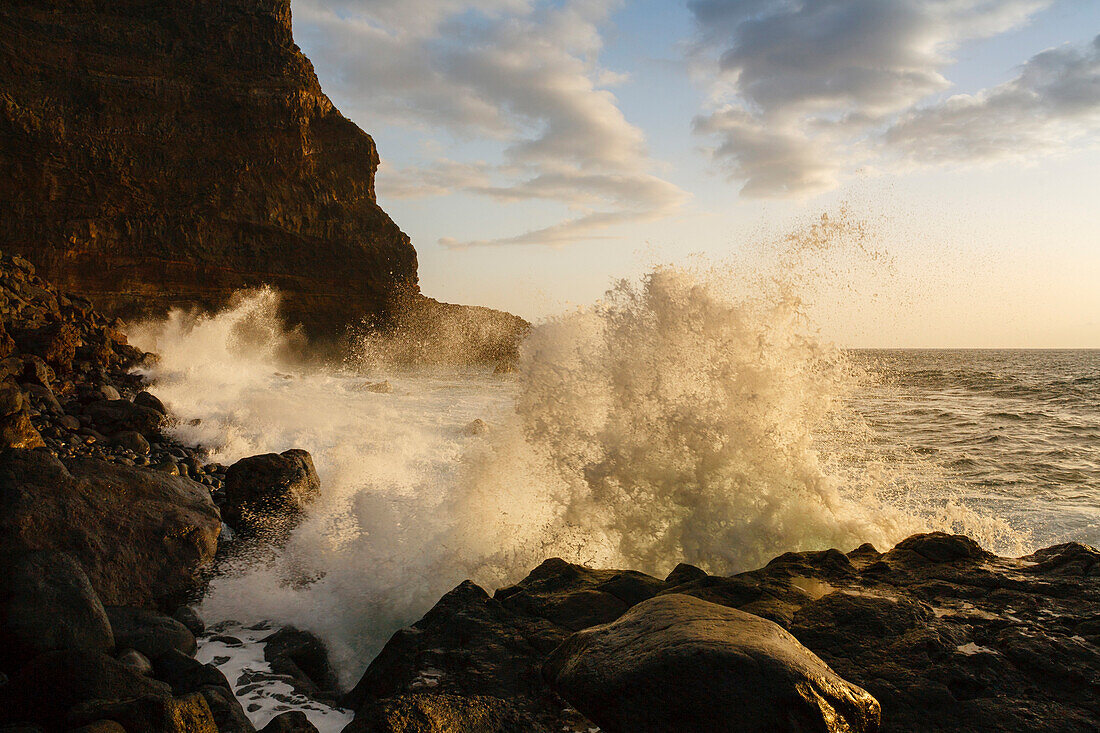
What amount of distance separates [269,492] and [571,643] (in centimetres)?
484

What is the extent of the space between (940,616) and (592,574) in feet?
6.84

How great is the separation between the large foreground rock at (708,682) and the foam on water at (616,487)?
2.02 metres

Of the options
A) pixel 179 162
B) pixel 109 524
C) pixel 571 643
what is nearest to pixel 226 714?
pixel 571 643

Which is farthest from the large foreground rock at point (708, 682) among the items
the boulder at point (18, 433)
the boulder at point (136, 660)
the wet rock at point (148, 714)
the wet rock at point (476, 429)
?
the wet rock at point (476, 429)

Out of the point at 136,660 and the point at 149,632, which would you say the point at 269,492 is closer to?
the point at 149,632

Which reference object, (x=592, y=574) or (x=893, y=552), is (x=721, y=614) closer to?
(x=592, y=574)

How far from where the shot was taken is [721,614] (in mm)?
2895

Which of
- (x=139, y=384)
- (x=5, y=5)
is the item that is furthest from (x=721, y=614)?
(x=5, y=5)

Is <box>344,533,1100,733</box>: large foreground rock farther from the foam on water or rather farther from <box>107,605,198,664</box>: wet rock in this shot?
<box>107,605,198,664</box>: wet rock

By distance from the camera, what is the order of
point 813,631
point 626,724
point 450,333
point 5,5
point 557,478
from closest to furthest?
point 626,724 < point 813,631 < point 557,478 < point 5,5 < point 450,333

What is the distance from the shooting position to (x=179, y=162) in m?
27.8

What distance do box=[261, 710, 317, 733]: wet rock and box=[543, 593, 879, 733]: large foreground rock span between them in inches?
47.7

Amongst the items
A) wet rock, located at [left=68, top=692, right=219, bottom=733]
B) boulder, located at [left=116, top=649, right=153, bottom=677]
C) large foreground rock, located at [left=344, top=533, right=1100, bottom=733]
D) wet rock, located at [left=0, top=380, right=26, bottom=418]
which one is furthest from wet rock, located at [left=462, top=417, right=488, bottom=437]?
wet rock, located at [left=68, top=692, right=219, bottom=733]

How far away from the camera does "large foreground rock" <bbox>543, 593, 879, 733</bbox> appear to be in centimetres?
228
